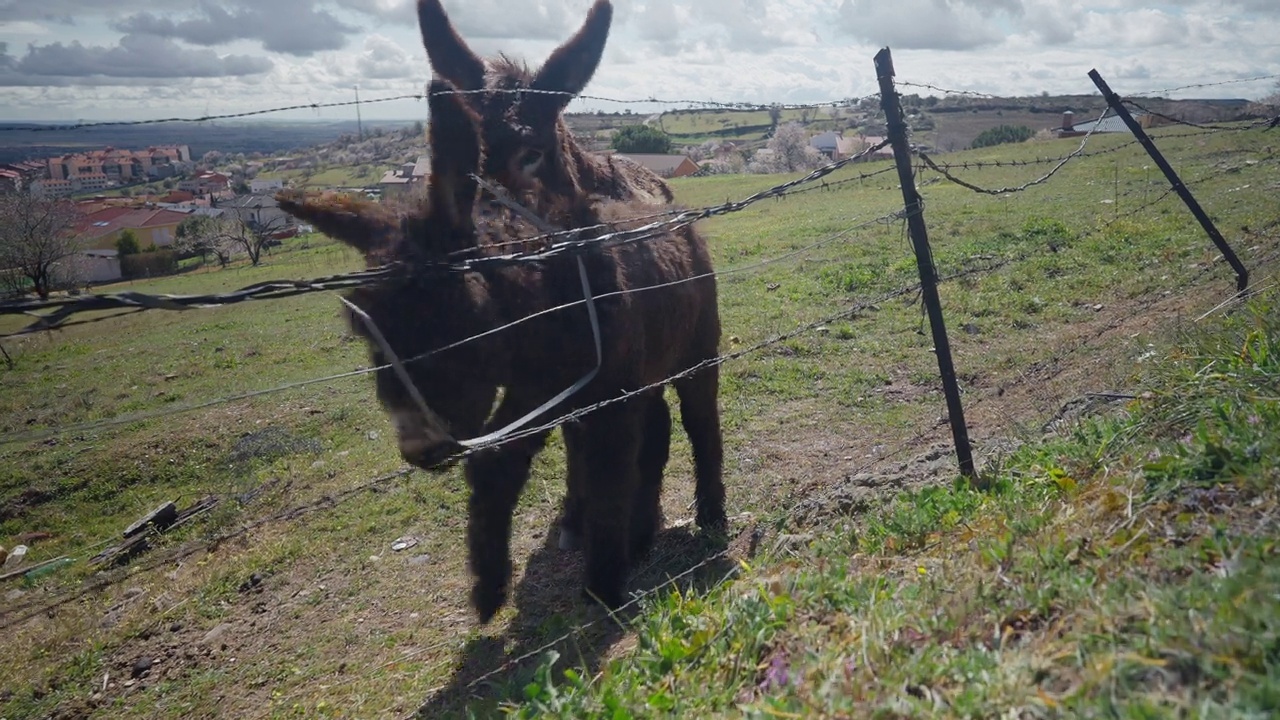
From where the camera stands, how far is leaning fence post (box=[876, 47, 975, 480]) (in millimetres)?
4680

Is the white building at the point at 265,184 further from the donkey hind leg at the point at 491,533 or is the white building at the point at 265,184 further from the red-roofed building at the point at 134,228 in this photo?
the red-roofed building at the point at 134,228

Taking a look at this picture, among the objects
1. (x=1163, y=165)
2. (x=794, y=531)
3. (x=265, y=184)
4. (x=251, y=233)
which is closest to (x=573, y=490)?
(x=794, y=531)

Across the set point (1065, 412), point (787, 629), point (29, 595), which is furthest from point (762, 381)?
point (29, 595)

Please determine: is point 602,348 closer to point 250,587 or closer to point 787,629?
point 787,629

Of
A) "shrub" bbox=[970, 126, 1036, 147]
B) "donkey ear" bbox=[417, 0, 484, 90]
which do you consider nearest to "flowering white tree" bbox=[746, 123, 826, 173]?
"shrub" bbox=[970, 126, 1036, 147]

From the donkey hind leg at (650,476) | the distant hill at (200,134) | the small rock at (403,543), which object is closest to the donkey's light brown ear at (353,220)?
the distant hill at (200,134)

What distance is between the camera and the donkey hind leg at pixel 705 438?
5766 mm

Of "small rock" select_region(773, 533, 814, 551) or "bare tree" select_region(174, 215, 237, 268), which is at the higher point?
"bare tree" select_region(174, 215, 237, 268)

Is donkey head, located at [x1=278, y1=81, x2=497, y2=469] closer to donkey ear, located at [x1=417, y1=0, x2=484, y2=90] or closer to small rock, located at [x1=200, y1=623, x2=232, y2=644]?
donkey ear, located at [x1=417, y1=0, x2=484, y2=90]

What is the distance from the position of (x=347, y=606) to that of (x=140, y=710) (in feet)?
3.91

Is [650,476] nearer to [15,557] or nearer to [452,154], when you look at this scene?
[452,154]

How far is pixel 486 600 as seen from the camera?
4723mm

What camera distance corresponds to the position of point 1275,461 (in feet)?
9.48

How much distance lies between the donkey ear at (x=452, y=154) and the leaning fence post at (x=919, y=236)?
2353 mm
